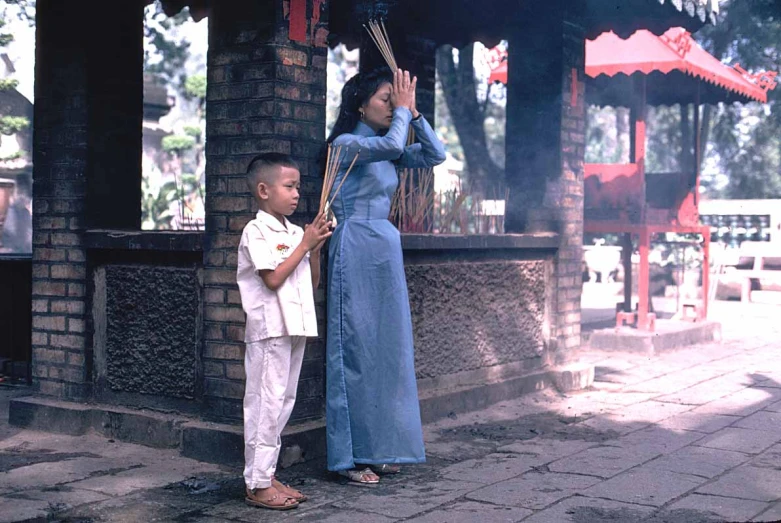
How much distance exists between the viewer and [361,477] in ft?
15.4

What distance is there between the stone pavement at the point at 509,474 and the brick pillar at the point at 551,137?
41.3 inches

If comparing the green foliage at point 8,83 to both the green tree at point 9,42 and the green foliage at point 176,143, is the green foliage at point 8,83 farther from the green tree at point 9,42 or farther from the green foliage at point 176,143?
the green foliage at point 176,143

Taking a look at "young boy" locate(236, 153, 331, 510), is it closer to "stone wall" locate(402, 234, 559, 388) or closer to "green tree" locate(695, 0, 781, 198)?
"stone wall" locate(402, 234, 559, 388)

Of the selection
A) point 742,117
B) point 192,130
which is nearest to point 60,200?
point 742,117

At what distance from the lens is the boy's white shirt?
4121 millimetres

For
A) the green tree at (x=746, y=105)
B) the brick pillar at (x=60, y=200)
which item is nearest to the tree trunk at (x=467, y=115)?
the green tree at (x=746, y=105)

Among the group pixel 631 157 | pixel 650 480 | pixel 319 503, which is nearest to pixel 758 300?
pixel 631 157

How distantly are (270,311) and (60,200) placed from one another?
233 cm

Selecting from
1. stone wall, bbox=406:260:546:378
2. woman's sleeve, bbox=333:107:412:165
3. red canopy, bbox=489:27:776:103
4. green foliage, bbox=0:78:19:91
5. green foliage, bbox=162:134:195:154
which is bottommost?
stone wall, bbox=406:260:546:378

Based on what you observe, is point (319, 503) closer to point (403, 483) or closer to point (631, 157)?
point (403, 483)

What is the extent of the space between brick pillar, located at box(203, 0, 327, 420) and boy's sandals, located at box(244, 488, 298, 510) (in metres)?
0.87

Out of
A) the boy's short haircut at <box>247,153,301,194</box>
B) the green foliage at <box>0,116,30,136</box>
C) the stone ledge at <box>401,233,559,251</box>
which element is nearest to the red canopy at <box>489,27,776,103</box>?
the stone ledge at <box>401,233,559,251</box>

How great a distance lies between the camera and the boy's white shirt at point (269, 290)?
412 cm

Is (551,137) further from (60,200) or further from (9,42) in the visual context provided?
(9,42)
